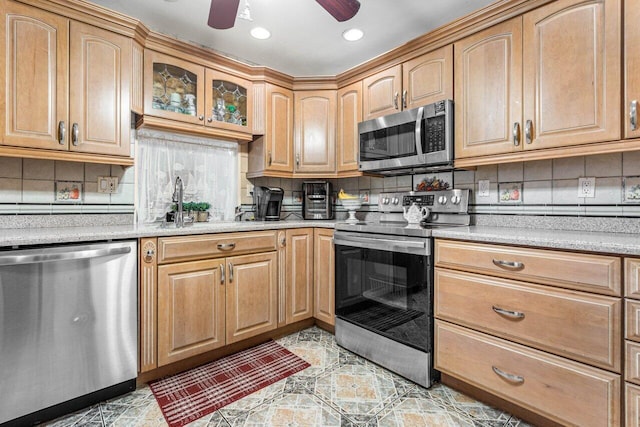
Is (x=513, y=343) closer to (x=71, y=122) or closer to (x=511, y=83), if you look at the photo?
(x=511, y=83)

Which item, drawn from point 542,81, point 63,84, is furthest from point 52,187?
point 542,81

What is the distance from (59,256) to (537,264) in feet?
7.25

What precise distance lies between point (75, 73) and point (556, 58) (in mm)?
2665

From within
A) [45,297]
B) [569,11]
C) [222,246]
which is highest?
[569,11]

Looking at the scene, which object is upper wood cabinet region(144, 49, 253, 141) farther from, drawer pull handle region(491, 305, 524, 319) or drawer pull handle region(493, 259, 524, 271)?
drawer pull handle region(491, 305, 524, 319)

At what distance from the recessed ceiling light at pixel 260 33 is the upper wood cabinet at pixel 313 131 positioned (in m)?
0.59

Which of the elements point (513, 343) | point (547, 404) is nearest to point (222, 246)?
point (513, 343)

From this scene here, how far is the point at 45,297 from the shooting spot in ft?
4.97

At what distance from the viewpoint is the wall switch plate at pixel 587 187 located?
182 cm

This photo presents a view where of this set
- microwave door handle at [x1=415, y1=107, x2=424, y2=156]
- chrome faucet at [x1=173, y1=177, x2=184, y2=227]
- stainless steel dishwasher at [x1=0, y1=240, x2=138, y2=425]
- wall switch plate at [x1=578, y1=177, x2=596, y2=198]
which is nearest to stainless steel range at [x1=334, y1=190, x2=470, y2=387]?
microwave door handle at [x1=415, y1=107, x2=424, y2=156]

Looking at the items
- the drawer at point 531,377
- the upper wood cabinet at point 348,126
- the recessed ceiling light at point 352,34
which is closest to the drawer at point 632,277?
the drawer at point 531,377

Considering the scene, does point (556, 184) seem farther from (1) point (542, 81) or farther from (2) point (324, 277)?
(2) point (324, 277)

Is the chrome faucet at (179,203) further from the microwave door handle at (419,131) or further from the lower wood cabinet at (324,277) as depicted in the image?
the microwave door handle at (419,131)

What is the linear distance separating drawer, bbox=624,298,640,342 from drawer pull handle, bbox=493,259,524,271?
0.37 metres
